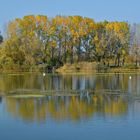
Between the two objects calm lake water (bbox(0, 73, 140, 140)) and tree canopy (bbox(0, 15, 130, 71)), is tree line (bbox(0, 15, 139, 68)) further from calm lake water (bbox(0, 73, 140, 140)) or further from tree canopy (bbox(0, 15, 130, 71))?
calm lake water (bbox(0, 73, 140, 140))

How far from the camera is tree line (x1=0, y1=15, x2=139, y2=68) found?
69812mm

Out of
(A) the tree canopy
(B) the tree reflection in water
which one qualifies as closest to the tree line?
(A) the tree canopy

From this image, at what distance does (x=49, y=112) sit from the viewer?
18.0 m

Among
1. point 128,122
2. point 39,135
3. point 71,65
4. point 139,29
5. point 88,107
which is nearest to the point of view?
point 39,135

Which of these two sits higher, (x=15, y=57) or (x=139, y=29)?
(x=139, y=29)

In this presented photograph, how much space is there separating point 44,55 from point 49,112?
172 feet

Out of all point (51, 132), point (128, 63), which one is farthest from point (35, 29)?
point (51, 132)

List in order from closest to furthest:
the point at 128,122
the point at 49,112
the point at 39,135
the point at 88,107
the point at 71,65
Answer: the point at 39,135 → the point at 128,122 → the point at 49,112 → the point at 88,107 → the point at 71,65

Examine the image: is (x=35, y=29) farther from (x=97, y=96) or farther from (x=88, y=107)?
(x=88, y=107)

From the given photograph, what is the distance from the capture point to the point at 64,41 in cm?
7288

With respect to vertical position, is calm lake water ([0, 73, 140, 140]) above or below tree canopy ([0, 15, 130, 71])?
below

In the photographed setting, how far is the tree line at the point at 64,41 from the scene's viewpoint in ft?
229

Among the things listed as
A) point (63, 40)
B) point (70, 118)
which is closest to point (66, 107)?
point (70, 118)

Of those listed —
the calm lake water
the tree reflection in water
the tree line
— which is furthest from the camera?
the tree line
